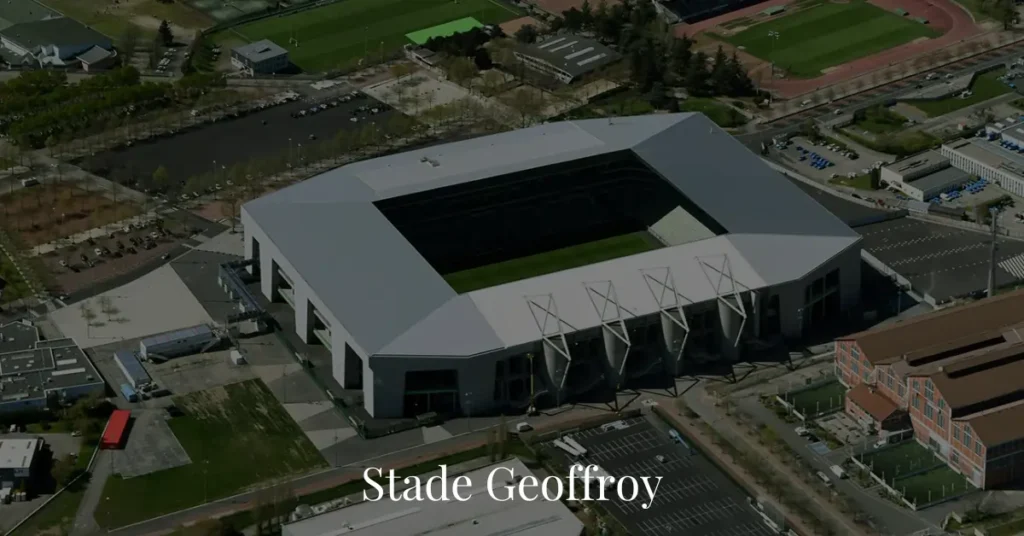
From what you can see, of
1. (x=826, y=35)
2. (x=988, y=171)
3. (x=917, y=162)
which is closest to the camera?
(x=988, y=171)

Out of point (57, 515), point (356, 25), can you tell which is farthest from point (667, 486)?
point (356, 25)

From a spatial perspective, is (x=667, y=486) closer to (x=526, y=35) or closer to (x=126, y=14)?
(x=526, y=35)

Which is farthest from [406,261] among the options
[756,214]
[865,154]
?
[865,154]

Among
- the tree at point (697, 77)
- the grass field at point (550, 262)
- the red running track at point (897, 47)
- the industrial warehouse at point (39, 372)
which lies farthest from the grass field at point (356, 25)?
the industrial warehouse at point (39, 372)

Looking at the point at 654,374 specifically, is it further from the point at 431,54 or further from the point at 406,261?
the point at 431,54

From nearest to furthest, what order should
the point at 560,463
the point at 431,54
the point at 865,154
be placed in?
the point at 560,463 < the point at 865,154 < the point at 431,54

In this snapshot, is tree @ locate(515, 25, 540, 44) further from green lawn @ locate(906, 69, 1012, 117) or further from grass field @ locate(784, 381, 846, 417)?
grass field @ locate(784, 381, 846, 417)

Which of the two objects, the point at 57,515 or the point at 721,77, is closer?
the point at 57,515
